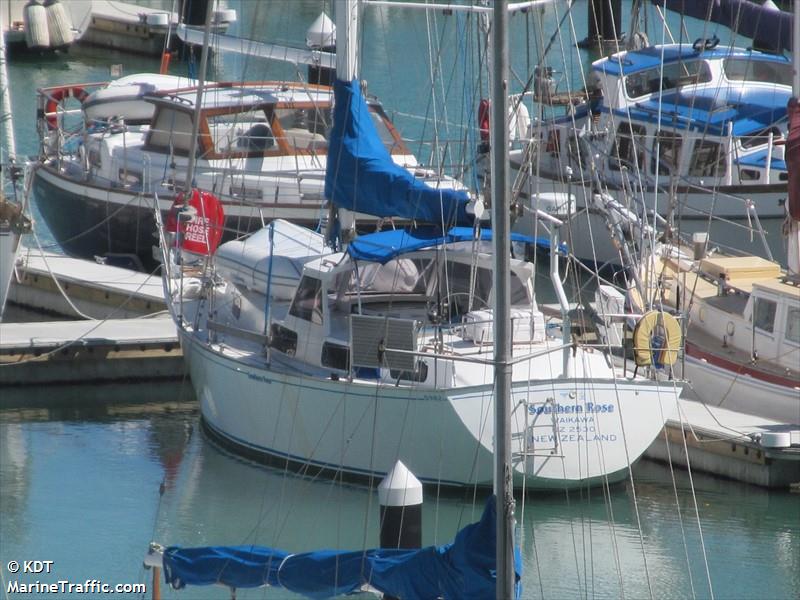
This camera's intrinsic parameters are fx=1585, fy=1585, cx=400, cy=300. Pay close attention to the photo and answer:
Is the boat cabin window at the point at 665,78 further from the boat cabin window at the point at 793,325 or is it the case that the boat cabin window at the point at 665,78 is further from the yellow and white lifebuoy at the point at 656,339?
the yellow and white lifebuoy at the point at 656,339

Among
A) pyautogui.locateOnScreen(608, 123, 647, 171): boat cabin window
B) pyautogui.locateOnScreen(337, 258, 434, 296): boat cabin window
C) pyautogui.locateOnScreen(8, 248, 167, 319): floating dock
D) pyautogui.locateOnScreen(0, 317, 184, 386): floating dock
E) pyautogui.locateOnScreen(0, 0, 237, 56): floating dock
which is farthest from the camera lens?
pyautogui.locateOnScreen(0, 0, 237, 56): floating dock

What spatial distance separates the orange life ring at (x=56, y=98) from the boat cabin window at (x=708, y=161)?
35.1 ft

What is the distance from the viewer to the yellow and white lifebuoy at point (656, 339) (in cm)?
1570

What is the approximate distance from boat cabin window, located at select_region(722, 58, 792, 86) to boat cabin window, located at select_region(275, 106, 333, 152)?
7.71 meters

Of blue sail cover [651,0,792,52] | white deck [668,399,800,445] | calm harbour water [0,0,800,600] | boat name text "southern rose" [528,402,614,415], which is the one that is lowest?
calm harbour water [0,0,800,600]

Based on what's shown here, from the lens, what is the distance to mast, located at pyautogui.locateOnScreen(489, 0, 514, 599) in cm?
888

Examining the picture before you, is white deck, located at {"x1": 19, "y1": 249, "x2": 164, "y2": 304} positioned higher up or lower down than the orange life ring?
lower down

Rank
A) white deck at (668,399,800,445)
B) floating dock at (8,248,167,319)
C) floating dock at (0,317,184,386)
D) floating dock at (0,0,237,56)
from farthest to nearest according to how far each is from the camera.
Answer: floating dock at (0,0,237,56) < floating dock at (8,248,167,319) < floating dock at (0,317,184,386) < white deck at (668,399,800,445)

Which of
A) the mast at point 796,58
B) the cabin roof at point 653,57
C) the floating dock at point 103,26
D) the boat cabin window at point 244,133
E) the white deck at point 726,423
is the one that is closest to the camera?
the mast at point 796,58

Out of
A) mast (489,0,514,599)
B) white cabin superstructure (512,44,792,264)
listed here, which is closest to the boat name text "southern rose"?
mast (489,0,514,599)

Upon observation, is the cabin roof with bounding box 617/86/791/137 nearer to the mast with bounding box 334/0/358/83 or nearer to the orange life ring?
the mast with bounding box 334/0/358/83

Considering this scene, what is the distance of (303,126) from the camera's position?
24.1 m

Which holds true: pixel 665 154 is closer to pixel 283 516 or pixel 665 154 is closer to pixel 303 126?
pixel 303 126

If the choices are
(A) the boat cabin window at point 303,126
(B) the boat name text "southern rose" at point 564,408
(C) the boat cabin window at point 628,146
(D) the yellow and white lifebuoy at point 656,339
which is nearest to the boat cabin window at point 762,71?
(C) the boat cabin window at point 628,146
